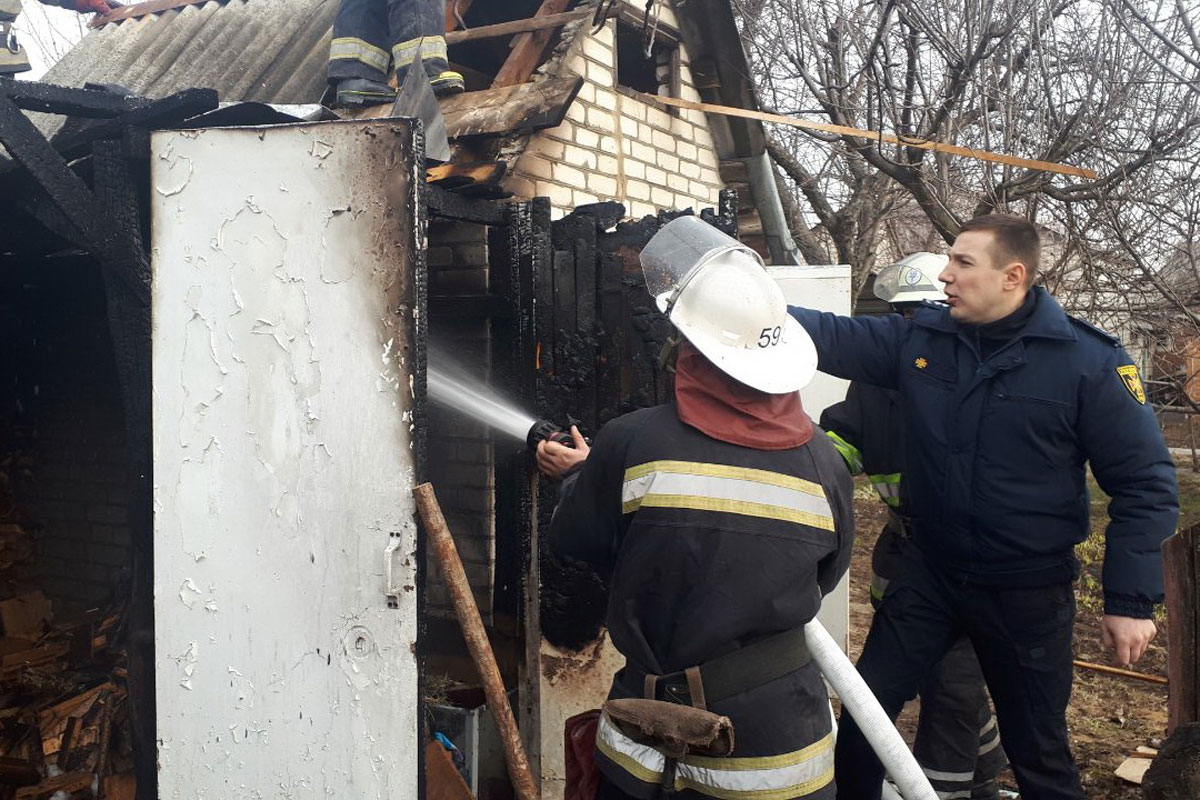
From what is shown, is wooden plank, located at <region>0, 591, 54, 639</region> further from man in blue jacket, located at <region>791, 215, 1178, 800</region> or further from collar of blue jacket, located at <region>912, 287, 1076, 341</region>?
collar of blue jacket, located at <region>912, 287, 1076, 341</region>

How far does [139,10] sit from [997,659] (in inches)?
295

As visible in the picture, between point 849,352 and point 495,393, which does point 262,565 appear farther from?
point 849,352

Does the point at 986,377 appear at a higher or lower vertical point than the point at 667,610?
higher

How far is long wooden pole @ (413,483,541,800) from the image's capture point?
99.3 inches

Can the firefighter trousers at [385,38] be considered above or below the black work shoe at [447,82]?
above

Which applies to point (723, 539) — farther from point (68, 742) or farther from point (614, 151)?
point (614, 151)

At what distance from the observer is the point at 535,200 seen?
3.78m

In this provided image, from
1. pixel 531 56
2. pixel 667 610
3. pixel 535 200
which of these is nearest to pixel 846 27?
pixel 531 56

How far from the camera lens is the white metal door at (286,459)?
8.34 feet

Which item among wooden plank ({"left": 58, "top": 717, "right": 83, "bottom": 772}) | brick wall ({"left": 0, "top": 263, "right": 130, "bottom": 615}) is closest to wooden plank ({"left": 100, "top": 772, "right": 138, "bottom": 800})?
wooden plank ({"left": 58, "top": 717, "right": 83, "bottom": 772})

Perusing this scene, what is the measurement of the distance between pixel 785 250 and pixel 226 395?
5.81m

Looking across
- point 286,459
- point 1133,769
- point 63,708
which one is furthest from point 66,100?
point 1133,769

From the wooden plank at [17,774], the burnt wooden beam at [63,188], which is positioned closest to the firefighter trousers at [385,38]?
the burnt wooden beam at [63,188]

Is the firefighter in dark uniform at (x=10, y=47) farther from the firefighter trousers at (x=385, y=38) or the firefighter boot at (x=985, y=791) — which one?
the firefighter boot at (x=985, y=791)
